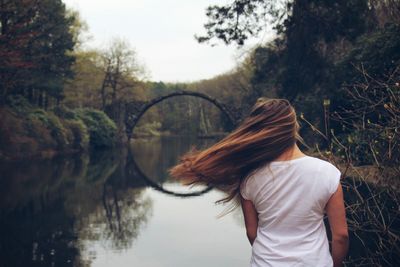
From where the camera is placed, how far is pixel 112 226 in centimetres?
916

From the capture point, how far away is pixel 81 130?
3294cm

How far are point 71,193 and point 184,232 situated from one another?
5.22 metres

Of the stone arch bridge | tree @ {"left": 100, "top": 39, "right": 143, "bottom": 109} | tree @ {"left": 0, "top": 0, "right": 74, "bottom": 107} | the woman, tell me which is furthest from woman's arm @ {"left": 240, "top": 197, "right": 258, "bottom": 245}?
tree @ {"left": 100, "top": 39, "right": 143, "bottom": 109}

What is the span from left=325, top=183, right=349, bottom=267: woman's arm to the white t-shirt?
0.09ft

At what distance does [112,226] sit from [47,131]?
775 inches

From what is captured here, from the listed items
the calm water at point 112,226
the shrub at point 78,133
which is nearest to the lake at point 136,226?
the calm water at point 112,226

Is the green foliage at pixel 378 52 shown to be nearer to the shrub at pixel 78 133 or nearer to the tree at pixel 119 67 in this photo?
the shrub at pixel 78 133

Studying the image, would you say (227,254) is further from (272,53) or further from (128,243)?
(272,53)

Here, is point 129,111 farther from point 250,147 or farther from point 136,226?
point 250,147

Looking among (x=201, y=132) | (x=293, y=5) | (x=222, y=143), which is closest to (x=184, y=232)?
(x=222, y=143)

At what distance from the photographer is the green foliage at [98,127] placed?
118 feet

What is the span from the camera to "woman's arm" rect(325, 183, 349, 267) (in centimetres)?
210

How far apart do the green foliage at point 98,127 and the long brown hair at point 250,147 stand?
3394cm

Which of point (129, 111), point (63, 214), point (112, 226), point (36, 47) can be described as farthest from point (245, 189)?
point (129, 111)
